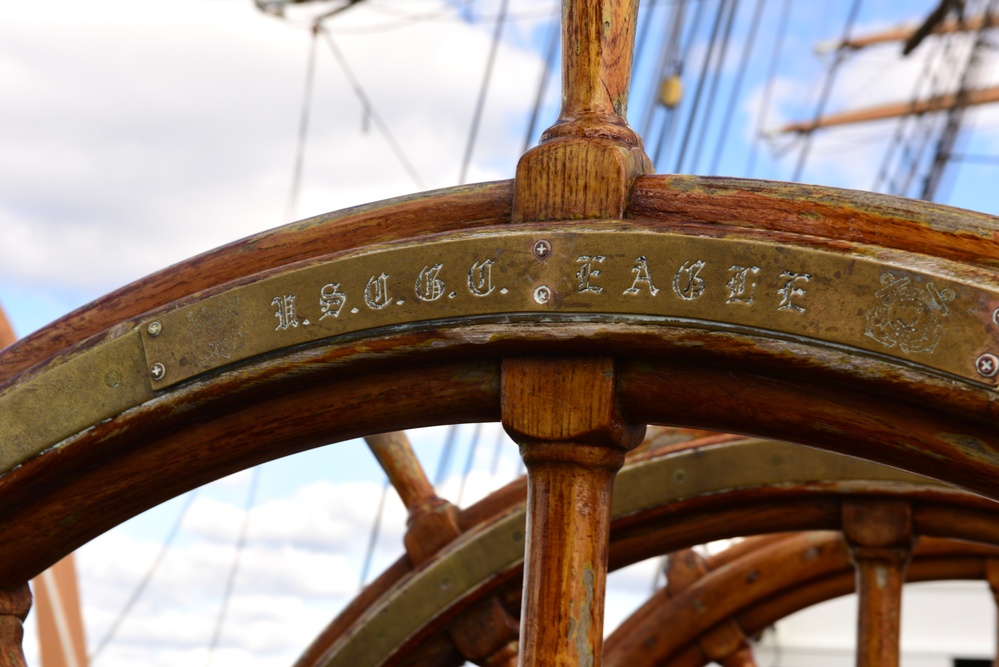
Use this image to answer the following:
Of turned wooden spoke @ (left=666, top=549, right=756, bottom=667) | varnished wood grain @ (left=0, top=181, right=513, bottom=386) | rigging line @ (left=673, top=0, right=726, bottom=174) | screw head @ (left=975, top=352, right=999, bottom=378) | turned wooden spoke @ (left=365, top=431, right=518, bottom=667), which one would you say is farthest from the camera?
rigging line @ (left=673, top=0, right=726, bottom=174)

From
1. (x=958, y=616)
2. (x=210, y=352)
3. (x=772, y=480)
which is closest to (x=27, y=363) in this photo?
(x=210, y=352)

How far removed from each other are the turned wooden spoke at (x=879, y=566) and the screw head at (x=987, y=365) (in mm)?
1265

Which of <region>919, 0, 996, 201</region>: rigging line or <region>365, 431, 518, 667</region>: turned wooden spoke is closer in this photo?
<region>365, 431, 518, 667</region>: turned wooden spoke

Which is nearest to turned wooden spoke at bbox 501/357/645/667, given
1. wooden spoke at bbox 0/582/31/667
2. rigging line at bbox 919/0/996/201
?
wooden spoke at bbox 0/582/31/667

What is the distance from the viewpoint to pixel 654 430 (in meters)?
2.54

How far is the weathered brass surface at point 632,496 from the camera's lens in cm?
246

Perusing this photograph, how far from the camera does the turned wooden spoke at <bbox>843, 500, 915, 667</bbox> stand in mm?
2441

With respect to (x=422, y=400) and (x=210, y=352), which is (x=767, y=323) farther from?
(x=210, y=352)

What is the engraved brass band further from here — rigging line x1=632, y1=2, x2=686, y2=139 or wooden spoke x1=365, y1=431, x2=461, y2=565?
rigging line x1=632, y1=2, x2=686, y2=139

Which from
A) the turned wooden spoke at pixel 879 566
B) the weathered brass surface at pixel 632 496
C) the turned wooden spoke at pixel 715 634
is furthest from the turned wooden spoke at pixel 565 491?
the turned wooden spoke at pixel 715 634

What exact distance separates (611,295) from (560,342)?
0.07m

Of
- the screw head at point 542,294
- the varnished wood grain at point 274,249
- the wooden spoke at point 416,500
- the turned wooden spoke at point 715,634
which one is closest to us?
the screw head at point 542,294

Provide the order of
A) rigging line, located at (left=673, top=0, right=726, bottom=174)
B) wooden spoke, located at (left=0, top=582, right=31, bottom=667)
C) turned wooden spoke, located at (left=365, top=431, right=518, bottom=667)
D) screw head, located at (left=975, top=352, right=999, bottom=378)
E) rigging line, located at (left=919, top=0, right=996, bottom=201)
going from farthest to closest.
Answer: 1. rigging line, located at (left=919, top=0, right=996, bottom=201)
2. rigging line, located at (left=673, top=0, right=726, bottom=174)
3. turned wooden spoke, located at (left=365, top=431, right=518, bottom=667)
4. wooden spoke, located at (left=0, top=582, right=31, bottom=667)
5. screw head, located at (left=975, top=352, right=999, bottom=378)

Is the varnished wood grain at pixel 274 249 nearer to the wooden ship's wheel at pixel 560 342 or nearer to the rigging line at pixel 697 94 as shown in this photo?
the wooden ship's wheel at pixel 560 342
